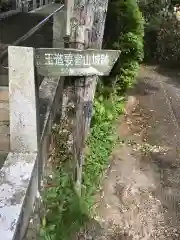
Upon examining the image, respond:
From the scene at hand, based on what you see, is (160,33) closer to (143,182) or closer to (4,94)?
(143,182)

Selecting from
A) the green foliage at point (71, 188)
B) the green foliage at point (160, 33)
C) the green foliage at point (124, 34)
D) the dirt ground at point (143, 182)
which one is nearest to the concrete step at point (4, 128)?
the green foliage at point (71, 188)

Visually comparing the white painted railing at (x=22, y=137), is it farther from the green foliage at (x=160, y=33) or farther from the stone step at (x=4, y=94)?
the green foliage at (x=160, y=33)

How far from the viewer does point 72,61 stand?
3.08 meters

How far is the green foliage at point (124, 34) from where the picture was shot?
27.5 feet

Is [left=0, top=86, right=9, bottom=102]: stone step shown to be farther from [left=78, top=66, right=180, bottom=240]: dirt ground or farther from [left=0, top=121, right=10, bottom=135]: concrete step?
[left=78, top=66, right=180, bottom=240]: dirt ground

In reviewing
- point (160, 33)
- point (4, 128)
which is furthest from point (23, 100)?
point (160, 33)

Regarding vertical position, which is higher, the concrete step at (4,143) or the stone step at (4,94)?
the stone step at (4,94)

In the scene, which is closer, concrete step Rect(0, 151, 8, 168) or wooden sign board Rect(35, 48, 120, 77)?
wooden sign board Rect(35, 48, 120, 77)

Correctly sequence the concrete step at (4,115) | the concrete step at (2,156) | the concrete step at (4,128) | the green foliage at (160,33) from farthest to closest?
1. the green foliage at (160,33)
2. the concrete step at (4,115)
3. the concrete step at (4,128)
4. the concrete step at (2,156)

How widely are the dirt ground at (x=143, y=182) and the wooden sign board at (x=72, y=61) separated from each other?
242cm

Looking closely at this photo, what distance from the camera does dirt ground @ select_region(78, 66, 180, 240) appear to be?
5.04 m

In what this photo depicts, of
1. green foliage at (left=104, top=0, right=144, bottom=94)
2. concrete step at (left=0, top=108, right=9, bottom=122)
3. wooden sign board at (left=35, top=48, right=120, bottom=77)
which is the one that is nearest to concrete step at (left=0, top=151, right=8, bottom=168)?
concrete step at (left=0, top=108, right=9, bottom=122)

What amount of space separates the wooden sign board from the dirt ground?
242 centimetres

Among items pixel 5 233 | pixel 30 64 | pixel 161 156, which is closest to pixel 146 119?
pixel 161 156
